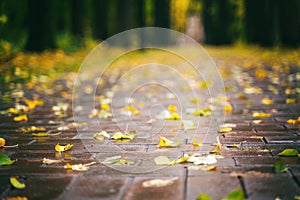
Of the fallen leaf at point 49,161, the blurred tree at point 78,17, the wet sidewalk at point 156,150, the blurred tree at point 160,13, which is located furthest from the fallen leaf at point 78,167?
the blurred tree at point 160,13

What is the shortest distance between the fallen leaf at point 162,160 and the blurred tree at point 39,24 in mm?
14727

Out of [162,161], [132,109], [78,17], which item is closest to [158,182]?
[162,161]

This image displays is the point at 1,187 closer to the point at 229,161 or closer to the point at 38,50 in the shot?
the point at 229,161

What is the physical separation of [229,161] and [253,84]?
17.8 ft

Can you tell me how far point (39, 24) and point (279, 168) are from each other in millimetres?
15319

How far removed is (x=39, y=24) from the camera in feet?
55.2

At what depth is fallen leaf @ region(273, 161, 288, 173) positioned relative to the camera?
2617 millimetres

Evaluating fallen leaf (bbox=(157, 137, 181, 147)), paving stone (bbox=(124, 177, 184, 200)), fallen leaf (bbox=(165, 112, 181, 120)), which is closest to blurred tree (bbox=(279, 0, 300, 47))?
fallen leaf (bbox=(165, 112, 181, 120))

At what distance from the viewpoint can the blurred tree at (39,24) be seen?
16.8m

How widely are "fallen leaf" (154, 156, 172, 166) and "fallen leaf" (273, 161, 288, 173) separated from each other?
637 millimetres

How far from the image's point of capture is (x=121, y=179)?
8.36ft

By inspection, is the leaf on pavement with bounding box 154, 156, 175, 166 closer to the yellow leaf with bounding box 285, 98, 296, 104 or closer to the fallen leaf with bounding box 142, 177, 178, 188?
the fallen leaf with bounding box 142, 177, 178, 188

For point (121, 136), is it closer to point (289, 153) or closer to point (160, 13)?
point (289, 153)

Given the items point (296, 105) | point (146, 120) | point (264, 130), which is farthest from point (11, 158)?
point (296, 105)
